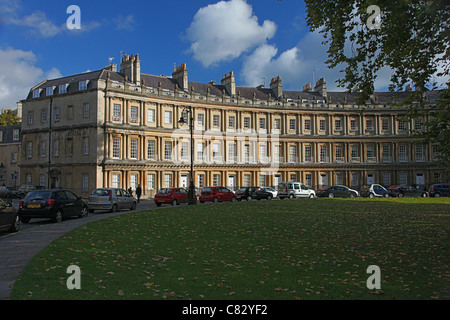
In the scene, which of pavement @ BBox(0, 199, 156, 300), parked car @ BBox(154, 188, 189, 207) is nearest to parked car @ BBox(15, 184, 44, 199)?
parked car @ BBox(154, 188, 189, 207)

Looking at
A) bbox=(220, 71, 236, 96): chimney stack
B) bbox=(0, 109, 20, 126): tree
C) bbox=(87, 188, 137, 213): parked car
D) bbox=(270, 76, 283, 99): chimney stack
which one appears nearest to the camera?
bbox=(87, 188, 137, 213): parked car

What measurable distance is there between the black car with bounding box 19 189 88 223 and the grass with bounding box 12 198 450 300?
4.41 meters

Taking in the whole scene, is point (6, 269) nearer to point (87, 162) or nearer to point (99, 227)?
point (99, 227)

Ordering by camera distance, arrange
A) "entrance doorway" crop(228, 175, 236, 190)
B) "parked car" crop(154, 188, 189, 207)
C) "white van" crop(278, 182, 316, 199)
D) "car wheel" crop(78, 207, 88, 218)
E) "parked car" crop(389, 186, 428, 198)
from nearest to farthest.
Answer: "car wheel" crop(78, 207, 88, 218)
"parked car" crop(154, 188, 189, 207)
"white van" crop(278, 182, 316, 199)
"parked car" crop(389, 186, 428, 198)
"entrance doorway" crop(228, 175, 236, 190)

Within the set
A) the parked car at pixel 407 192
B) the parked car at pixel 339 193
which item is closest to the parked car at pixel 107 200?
the parked car at pixel 339 193

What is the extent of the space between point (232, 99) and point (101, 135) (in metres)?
22.1

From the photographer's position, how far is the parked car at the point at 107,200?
2534 cm

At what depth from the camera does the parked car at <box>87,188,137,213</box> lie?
2534cm

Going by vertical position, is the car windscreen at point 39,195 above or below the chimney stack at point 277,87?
below

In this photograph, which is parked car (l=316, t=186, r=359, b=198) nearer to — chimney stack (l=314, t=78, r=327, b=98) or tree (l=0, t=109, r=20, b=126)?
chimney stack (l=314, t=78, r=327, b=98)

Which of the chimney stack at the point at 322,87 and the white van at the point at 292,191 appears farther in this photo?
the chimney stack at the point at 322,87

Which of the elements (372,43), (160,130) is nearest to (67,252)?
(372,43)

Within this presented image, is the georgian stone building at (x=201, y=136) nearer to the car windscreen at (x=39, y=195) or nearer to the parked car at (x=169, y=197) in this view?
the parked car at (x=169, y=197)

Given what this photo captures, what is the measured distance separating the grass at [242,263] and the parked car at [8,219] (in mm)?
2659
